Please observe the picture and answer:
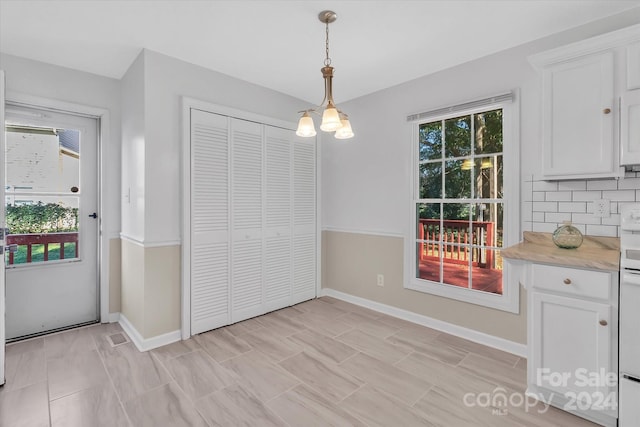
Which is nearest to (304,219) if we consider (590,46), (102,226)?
(102,226)

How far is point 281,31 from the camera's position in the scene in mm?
2270

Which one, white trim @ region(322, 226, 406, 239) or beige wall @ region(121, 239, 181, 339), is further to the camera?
white trim @ region(322, 226, 406, 239)

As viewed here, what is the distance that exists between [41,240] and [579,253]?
4.31 m

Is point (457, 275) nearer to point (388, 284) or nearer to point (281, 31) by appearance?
point (388, 284)

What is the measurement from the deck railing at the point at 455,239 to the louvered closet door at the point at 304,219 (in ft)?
4.44

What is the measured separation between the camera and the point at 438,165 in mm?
3014

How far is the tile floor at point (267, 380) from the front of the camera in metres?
1.75

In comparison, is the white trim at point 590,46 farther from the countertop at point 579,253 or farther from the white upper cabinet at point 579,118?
the countertop at point 579,253

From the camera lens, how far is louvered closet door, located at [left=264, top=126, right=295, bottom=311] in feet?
11.1

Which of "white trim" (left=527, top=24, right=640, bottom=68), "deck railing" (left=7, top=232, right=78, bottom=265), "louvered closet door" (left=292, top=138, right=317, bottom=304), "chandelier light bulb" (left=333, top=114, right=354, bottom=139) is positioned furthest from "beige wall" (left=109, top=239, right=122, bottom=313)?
"white trim" (left=527, top=24, right=640, bottom=68)

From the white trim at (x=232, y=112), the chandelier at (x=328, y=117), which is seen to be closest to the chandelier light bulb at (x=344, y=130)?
the chandelier at (x=328, y=117)

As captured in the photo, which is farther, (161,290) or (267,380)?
(161,290)

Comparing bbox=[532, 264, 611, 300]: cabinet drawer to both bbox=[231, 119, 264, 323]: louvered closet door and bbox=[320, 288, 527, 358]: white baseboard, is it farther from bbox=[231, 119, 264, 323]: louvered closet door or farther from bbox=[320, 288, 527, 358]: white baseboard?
bbox=[231, 119, 264, 323]: louvered closet door

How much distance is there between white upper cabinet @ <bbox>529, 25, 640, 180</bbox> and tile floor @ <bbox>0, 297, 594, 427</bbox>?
150cm
